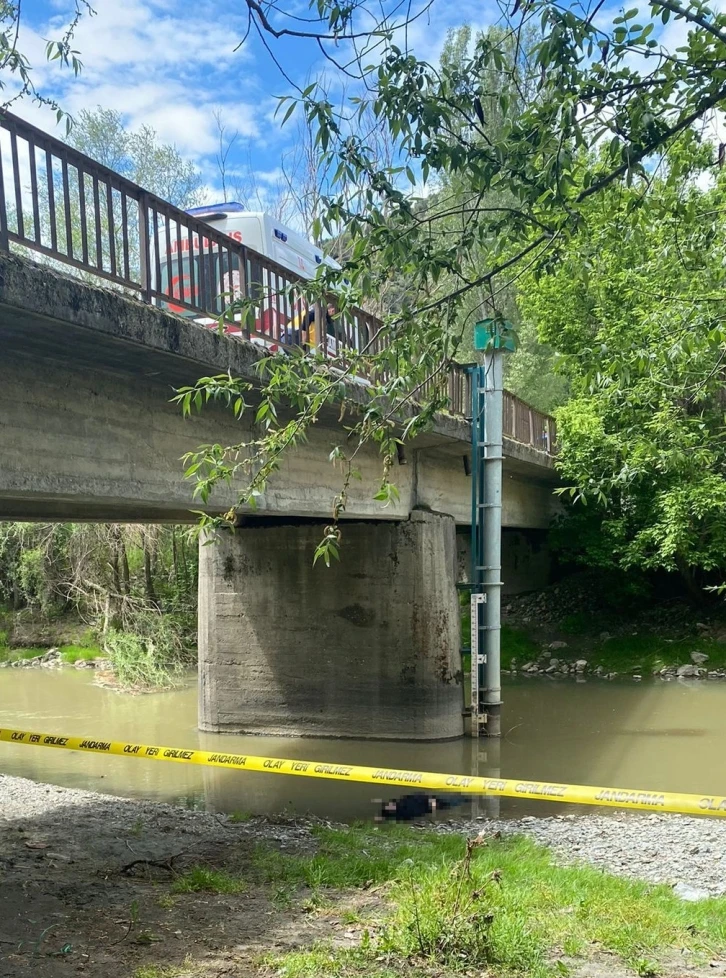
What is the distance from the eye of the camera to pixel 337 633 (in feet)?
38.0

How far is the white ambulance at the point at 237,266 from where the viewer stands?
21.2 ft

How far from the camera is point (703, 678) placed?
16.0 meters

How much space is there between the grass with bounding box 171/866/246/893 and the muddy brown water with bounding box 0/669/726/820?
3.17m

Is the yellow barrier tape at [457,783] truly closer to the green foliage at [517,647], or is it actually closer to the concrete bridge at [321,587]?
the concrete bridge at [321,587]

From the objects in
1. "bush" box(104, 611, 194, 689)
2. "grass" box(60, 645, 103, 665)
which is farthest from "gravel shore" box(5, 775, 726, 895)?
"grass" box(60, 645, 103, 665)

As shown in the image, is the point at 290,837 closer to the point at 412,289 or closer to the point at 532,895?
the point at 532,895

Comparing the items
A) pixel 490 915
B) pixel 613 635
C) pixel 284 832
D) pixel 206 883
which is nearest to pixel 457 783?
pixel 284 832

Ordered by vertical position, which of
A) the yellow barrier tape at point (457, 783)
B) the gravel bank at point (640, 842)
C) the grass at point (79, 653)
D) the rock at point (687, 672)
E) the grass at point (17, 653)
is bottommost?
the grass at point (17, 653)

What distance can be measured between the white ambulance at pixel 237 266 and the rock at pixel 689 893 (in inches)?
180

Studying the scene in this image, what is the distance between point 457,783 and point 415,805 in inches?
81.1

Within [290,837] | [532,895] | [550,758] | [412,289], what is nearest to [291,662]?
[550,758]

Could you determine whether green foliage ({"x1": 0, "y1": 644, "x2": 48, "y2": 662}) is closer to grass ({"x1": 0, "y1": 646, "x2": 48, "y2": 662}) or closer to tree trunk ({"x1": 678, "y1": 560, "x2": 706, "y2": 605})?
grass ({"x1": 0, "y1": 646, "x2": 48, "y2": 662})

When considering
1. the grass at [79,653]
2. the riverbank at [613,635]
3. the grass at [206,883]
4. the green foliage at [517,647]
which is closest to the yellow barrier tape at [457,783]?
the grass at [206,883]

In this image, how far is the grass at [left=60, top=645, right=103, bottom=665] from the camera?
63.2 feet
